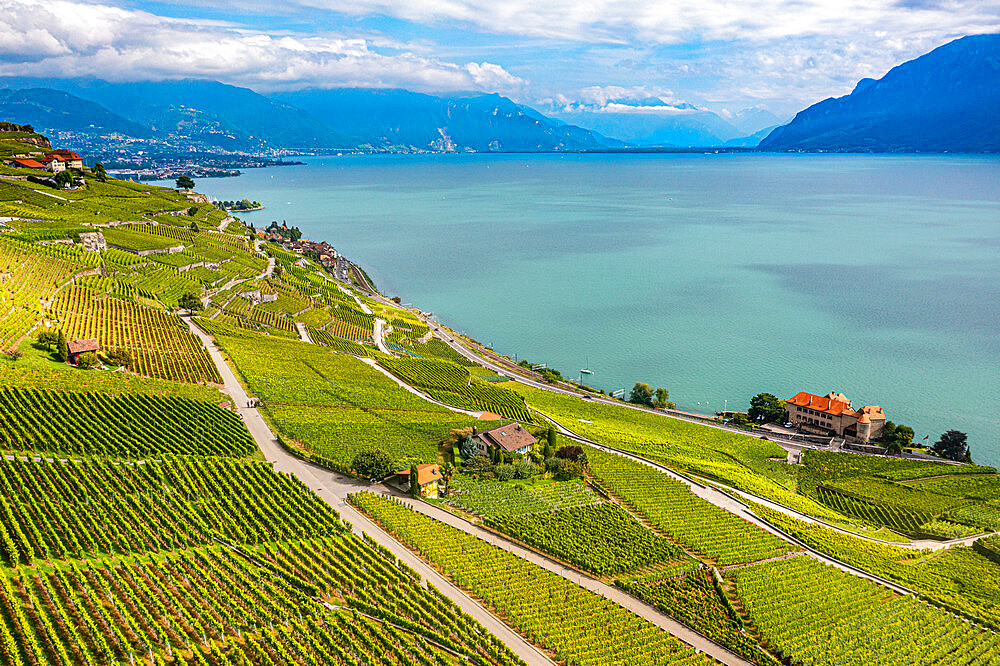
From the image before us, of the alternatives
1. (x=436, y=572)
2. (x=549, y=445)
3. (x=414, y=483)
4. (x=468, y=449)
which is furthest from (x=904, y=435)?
(x=436, y=572)

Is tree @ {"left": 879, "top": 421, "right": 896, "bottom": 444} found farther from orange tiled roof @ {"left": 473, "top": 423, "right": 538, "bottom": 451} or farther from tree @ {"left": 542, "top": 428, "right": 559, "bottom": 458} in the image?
orange tiled roof @ {"left": 473, "top": 423, "right": 538, "bottom": 451}

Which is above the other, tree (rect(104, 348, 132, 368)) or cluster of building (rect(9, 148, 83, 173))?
cluster of building (rect(9, 148, 83, 173))

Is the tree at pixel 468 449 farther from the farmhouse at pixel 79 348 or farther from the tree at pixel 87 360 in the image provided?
the farmhouse at pixel 79 348

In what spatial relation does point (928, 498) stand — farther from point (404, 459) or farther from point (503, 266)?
point (503, 266)

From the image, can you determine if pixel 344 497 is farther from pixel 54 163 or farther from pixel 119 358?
pixel 54 163

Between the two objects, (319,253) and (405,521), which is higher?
(319,253)

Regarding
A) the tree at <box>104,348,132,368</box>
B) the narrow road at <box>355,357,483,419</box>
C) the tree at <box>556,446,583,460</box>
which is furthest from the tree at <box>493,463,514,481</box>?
the tree at <box>104,348,132,368</box>
